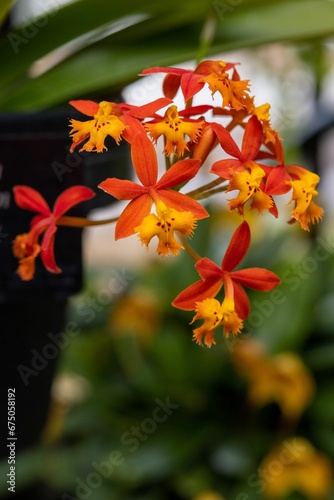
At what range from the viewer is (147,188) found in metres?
0.28

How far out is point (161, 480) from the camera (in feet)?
3.81

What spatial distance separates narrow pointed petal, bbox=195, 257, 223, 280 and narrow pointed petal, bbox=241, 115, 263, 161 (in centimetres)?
5

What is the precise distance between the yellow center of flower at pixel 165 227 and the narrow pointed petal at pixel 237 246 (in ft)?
0.08

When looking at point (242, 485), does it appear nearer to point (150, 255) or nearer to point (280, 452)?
point (280, 452)

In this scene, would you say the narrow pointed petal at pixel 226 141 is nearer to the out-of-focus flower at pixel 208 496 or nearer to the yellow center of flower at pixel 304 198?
the yellow center of flower at pixel 304 198

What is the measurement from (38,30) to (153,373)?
32.2 inches

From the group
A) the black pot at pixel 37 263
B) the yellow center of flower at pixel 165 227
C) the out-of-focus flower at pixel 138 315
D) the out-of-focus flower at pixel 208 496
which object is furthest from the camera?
the out-of-focus flower at pixel 138 315

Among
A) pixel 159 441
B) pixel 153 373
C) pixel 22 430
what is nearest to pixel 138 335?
pixel 153 373

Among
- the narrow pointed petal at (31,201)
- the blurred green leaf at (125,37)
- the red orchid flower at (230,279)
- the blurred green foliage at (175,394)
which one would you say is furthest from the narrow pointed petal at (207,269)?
the blurred green foliage at (175,394)

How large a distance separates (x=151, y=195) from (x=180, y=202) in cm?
1

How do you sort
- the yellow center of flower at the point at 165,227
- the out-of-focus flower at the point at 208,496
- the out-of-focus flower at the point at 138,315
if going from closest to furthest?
the yellow center of flower at the point at 165,227 → the out-of-focus flower at the point at 208,496 → the out-of-focus flower at the point at 138,315

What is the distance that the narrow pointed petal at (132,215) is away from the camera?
0.91ft

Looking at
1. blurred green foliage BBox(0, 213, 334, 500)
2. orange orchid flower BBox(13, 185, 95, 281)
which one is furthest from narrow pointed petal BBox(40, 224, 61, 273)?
blurred green foliage BBox(0, 213, 334, 500)

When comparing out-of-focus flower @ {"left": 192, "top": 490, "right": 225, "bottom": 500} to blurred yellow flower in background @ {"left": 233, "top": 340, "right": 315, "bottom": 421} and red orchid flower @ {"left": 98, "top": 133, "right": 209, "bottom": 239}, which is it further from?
red orchid flower @ {"left": 98, "top": 133, "right": 209, "bottom": 239}
